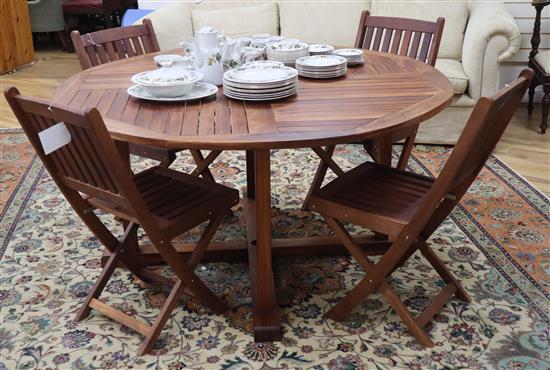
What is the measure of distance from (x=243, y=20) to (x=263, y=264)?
9.04 feet

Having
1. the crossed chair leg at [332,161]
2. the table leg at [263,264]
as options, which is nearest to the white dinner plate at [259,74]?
the table leg at [263,264]

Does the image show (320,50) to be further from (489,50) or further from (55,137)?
(489,50)

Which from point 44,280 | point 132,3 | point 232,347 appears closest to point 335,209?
point 232,347

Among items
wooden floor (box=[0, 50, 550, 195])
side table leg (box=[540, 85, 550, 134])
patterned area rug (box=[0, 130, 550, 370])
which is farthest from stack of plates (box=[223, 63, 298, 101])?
side table leg (box=[540, 85, 550, 134])

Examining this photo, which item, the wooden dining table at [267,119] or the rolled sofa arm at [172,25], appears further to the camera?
the rolled sofa arm at [172,25]

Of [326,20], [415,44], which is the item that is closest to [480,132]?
[415,44]

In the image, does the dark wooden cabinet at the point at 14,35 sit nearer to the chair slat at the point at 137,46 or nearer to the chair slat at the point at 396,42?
the chair slat at the point at 137,46

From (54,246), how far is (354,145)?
1.96 meters

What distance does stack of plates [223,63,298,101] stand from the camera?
2.04 meters

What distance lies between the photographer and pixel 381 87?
7.37 feet

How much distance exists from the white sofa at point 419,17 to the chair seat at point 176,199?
2056mm

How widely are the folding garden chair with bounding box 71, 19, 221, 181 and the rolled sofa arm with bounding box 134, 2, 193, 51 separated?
1141 millimetres

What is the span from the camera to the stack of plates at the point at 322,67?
236 cm

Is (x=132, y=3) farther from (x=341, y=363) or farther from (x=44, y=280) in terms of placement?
(x=341, y=363)
